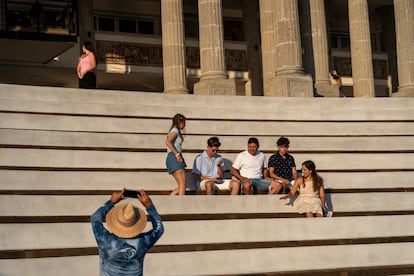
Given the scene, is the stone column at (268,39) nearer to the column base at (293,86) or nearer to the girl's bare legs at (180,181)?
the column base at (293,86)

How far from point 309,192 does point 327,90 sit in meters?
13.6

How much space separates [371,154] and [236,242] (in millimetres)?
5208

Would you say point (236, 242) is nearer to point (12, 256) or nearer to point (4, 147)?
point (12, 256)

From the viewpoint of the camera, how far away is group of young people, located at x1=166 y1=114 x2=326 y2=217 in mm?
13852

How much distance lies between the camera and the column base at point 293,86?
2377 cm

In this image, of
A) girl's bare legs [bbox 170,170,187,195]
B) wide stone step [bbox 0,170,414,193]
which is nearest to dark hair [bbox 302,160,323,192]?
wide stone step [bbox 0,170,414,193]

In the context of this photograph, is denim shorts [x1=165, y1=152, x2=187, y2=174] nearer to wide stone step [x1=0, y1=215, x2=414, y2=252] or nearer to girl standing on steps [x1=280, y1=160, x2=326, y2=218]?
wide stone step [x1=0, y1=215, x2=414, y2=252]

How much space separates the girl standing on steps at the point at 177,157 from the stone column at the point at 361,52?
13.9m

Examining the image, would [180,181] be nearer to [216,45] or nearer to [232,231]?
[232,231]

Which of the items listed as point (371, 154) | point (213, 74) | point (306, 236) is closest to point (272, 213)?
point (306, 236)

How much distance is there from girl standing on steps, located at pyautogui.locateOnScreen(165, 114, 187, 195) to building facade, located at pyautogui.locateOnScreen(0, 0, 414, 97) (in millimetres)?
9395

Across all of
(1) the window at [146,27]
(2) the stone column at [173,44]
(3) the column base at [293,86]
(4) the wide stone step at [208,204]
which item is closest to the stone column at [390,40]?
(1) the window at [146,27]

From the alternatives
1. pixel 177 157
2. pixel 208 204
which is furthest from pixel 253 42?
pixel 208 204

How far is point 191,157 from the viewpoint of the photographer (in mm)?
16031
